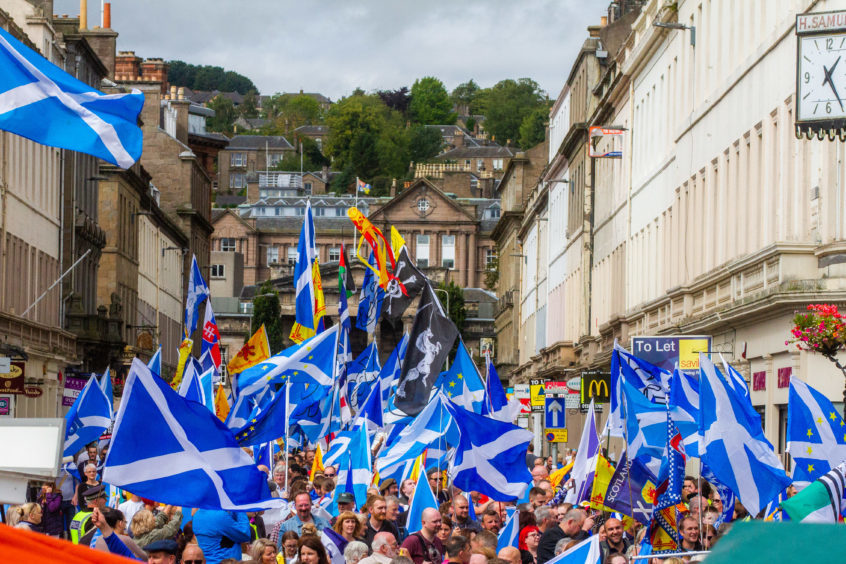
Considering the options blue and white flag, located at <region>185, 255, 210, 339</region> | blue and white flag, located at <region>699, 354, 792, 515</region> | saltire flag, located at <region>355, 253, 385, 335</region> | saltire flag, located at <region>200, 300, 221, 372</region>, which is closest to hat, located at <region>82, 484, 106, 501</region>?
blue and white flag, located at <region>699, 354, 792, 515</region>

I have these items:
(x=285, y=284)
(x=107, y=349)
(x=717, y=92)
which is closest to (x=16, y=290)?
(x=107, y=349)

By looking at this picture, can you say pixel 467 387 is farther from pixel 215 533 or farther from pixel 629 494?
pixel 215 533

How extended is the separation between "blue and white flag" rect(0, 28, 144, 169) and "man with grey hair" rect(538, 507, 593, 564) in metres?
4.77

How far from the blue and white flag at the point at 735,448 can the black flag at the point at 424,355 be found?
10182 millimetres

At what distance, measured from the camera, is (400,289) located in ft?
89.0

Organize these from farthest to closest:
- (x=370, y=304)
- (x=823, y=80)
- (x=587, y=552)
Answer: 1. (x=370, y=304)
2. (x=823, y=80)
3. (x=587, y=552)

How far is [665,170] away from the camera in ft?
122

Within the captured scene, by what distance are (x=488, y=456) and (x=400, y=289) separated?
9957 millimetres

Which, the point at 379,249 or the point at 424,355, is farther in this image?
the point at 379,249

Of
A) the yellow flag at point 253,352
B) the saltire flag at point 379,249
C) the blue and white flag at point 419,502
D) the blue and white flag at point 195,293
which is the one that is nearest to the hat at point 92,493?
the blue and white flag at point 419,502

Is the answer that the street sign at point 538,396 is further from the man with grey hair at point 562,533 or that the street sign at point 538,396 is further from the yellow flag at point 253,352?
the man with grey hair at point 562,533

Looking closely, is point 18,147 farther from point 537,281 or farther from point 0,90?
point 537,281

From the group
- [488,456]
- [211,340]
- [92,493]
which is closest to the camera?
[92,493]

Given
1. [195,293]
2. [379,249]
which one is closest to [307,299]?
[379,249]
